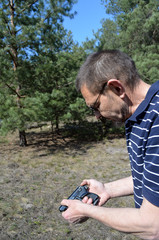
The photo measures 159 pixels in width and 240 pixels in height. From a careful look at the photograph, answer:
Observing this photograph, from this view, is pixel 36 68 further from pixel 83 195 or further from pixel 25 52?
pixel 83 195

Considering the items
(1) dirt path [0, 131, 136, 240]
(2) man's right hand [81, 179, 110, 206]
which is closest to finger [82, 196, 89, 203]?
(2) man's right hand [81, 179, 110, 206]

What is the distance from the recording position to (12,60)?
561cm

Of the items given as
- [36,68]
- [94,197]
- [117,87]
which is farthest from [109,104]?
[36,68]

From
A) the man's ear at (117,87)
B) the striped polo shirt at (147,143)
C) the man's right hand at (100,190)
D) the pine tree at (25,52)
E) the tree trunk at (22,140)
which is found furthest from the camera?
the tree trunk at (22,140)

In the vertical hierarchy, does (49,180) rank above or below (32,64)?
below

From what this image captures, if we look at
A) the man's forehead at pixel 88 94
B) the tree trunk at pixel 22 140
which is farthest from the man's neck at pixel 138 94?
the tree trunk at pixel 22 140

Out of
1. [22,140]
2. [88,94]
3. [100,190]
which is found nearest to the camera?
[88,94]

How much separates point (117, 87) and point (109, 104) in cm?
12

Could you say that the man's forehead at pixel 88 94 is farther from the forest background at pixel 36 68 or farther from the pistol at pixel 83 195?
the forest background at pixel 36 68

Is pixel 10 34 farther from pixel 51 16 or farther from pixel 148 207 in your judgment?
pixel 148 207

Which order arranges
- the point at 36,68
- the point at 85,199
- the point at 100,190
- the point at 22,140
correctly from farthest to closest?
1. the point at 22,140
2. the point at 36,68
3. the point at 100,190
4. the point at 85,199

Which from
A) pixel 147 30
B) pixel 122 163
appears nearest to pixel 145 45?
pixel 147 30

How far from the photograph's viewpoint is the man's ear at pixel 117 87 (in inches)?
39.2

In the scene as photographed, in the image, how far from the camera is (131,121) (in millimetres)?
1038
